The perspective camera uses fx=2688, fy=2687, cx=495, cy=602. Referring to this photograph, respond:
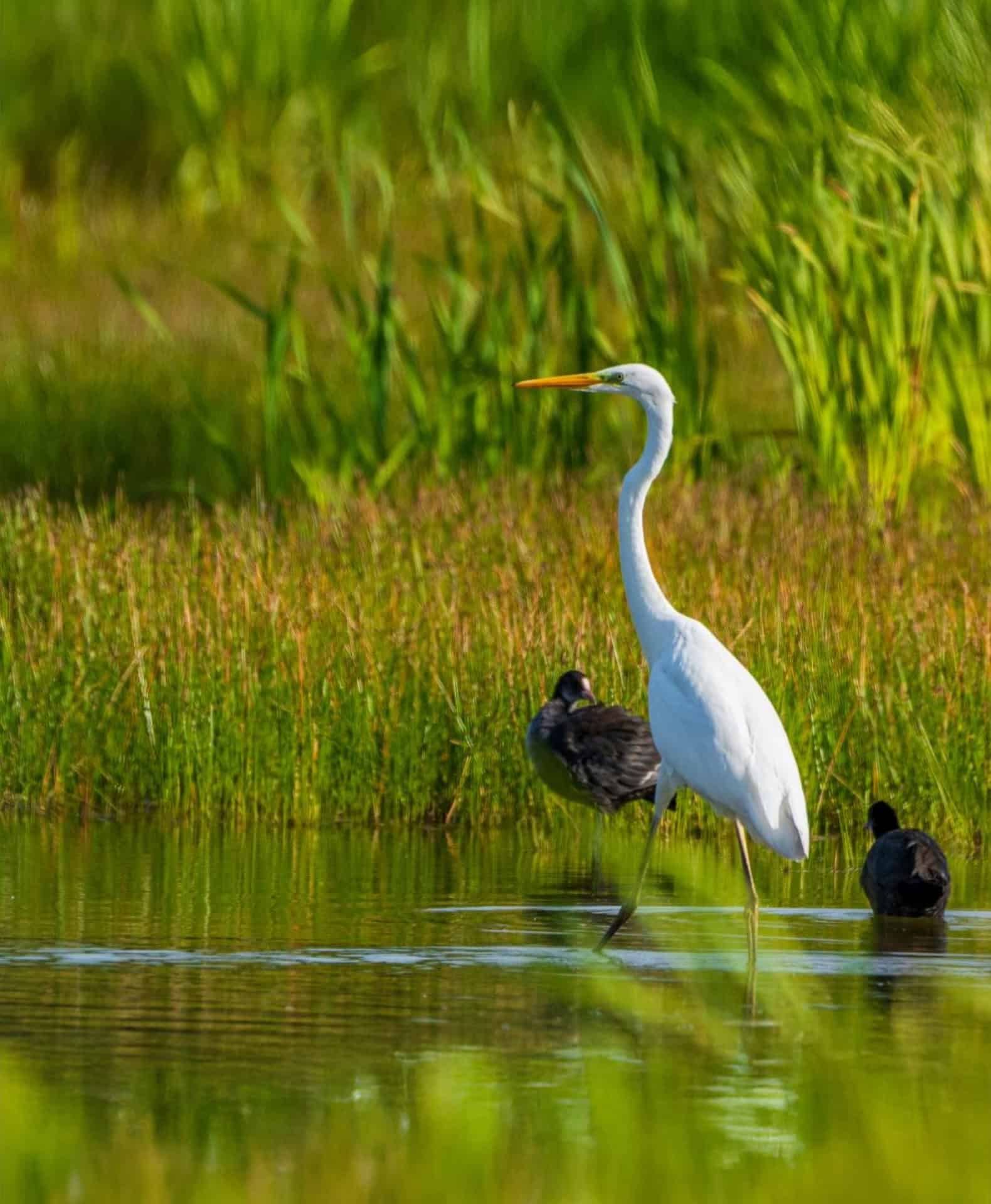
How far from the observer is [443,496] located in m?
13.0

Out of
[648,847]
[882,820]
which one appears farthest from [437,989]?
[882,820]

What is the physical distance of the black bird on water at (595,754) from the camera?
934 centimetres

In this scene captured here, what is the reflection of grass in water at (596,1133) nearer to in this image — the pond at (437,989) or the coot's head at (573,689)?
the pond at (437,989)

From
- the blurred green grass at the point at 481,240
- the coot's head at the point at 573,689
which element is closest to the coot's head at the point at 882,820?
the coot's head at the point at 573,689

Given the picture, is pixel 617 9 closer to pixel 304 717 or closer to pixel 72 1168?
pixel 304 717

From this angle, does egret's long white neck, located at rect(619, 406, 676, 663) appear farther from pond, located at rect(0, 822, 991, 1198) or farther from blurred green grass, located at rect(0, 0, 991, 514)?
blurred green grass, located at rect(0, 0, 991, 514)

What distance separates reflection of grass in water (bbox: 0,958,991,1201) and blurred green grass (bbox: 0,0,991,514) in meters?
7.35

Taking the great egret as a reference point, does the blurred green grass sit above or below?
above

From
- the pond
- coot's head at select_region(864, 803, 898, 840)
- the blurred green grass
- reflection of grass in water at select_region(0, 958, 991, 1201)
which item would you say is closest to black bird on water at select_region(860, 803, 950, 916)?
the pond

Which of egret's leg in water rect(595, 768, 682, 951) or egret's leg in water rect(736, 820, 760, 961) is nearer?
egret's leg in water rect(736, 820, 760, 961)

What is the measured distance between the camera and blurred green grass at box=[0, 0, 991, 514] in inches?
563

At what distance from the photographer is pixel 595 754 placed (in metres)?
9.34

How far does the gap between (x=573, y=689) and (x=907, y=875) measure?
2.08 metres

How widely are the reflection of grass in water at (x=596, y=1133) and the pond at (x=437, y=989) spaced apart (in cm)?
1
